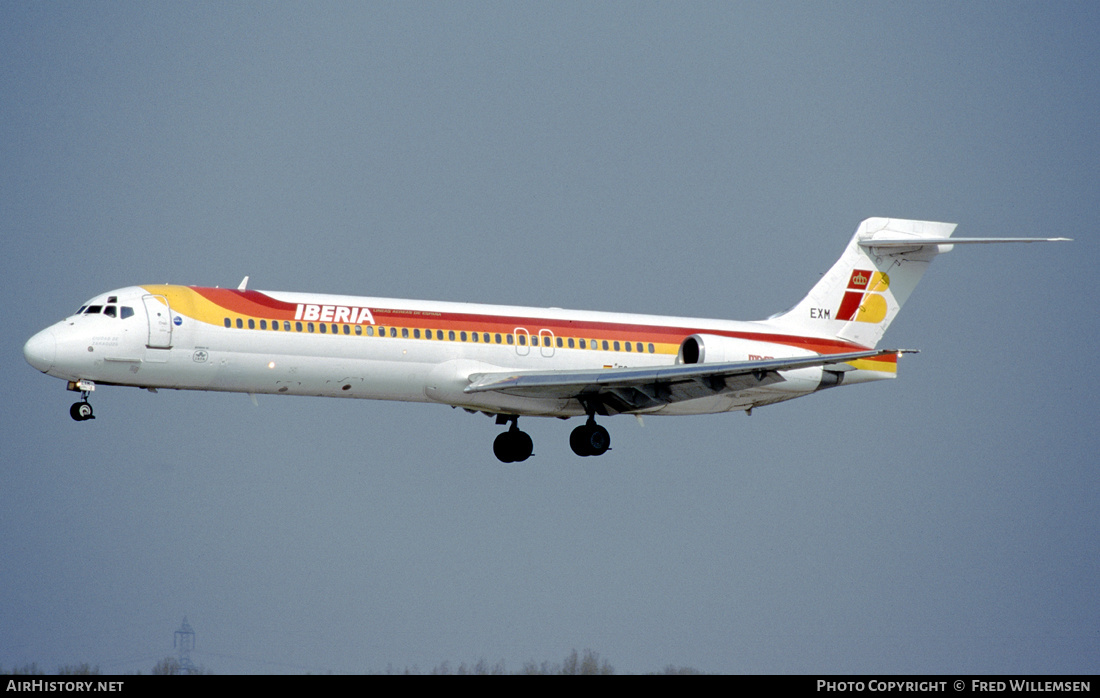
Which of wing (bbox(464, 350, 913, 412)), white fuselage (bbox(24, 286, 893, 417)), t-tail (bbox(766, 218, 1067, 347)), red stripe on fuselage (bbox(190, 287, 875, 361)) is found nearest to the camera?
white fuselage (bbox(24, 286, 893, 417))

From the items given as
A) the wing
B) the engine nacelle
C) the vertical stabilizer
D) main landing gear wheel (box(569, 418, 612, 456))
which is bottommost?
main landing gear wheel (box(569, 418, 612, 456))

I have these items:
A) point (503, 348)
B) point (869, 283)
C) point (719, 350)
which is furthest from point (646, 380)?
point (869, 283)

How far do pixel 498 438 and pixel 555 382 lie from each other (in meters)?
4.88

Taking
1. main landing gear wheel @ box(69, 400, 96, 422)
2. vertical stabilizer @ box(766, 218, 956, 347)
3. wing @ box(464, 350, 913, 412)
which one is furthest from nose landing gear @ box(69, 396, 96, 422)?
vertical stabilizer @ box(766, 218, 956, 347)

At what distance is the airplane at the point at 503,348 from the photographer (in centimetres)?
3366

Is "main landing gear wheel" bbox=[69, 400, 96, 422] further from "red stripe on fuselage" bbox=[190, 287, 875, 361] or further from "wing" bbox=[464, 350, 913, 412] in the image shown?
"wing" bbox=[464, 350, 913, 412]

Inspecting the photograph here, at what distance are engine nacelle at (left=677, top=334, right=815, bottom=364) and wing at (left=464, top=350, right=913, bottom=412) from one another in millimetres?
569

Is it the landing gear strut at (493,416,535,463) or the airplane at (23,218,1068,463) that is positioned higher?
the airplane at (23,218,1068,463)

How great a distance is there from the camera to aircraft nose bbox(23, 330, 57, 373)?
33.0 meters

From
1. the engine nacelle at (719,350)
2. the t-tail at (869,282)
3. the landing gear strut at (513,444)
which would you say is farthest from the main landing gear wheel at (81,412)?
the t-tail at (869,282)

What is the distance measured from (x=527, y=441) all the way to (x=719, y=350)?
5.68 metres

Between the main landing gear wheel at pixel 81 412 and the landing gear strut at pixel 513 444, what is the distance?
10.5 meters

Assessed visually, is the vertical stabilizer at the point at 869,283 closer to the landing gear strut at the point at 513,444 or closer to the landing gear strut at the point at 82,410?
the landing gear strut at the point at 513,444
